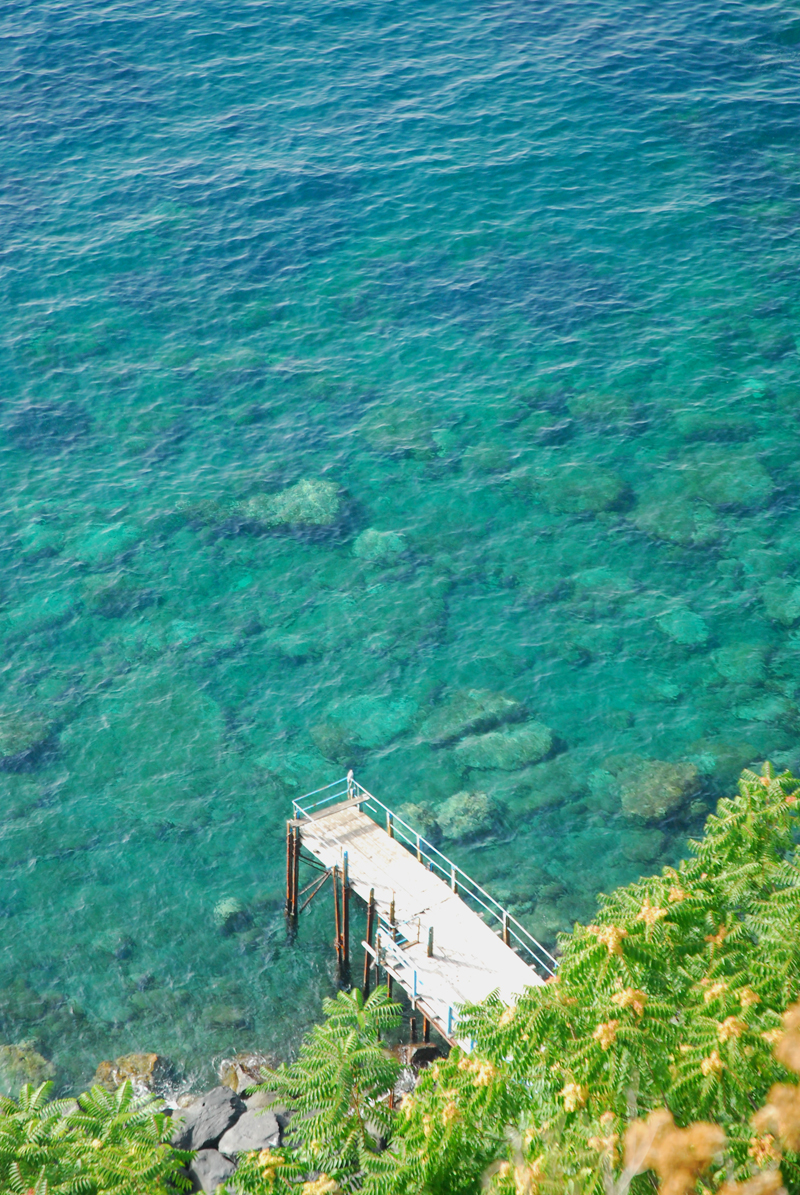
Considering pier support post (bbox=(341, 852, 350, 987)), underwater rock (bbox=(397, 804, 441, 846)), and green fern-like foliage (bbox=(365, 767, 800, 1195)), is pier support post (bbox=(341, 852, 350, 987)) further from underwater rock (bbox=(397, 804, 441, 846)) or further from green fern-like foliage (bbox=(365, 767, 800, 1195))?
green fern-like foliage (bbox=(365, 767, 800, 1195))

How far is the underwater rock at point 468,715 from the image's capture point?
1784 inches

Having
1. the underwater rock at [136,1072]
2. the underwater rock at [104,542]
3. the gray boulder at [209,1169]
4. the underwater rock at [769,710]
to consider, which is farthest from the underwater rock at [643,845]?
the underwater rock at [104,542]

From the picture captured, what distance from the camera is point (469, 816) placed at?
42.1m

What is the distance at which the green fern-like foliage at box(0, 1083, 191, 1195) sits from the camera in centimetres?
2208

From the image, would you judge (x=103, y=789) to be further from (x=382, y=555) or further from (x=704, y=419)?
(x=704, y=419)

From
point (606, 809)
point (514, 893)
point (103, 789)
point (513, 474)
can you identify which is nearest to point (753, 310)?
point (513, 474)

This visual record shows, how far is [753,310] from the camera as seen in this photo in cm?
6462

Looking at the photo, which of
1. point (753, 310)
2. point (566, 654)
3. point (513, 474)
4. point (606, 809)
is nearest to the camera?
point (606, 809)

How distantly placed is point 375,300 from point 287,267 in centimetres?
698

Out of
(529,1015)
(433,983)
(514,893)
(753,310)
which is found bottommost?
(514,893)

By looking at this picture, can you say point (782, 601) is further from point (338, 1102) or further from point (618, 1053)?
point (618, 1053)

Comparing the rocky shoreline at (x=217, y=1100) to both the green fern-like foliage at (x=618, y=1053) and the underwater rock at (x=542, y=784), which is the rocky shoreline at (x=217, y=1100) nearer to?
the green fern-like foliage at (x=618, y=1053)

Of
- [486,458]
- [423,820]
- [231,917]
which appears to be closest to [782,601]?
[486,458]

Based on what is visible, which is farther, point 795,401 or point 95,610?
point 795,401
